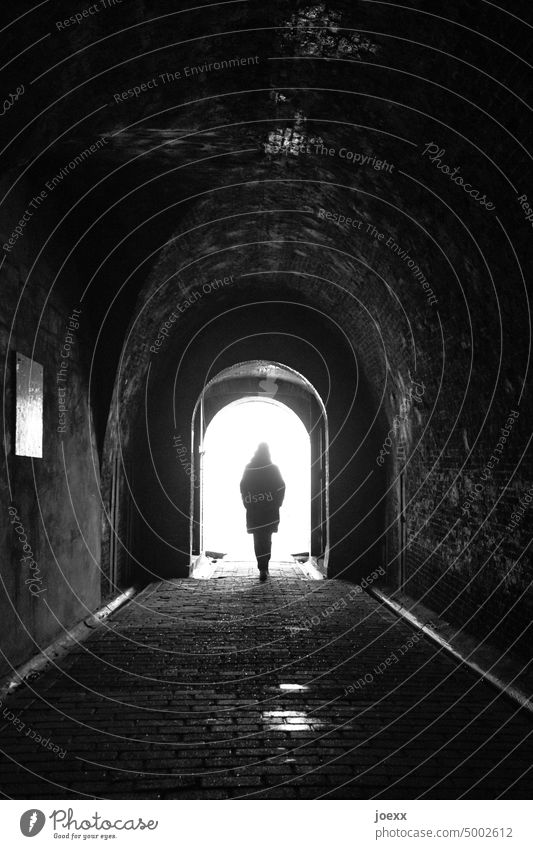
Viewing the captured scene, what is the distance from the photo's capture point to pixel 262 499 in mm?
11906

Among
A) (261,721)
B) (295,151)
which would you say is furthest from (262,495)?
(261,721)

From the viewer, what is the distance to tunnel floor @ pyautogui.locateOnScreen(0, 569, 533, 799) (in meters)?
3.81

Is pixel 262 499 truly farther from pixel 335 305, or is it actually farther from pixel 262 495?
pixel 335 305

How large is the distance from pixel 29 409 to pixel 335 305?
6337 mm

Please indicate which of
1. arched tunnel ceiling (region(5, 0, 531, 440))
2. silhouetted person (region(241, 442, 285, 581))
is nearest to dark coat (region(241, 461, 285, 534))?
silhouetted person (region(241, 442, 285, 581))

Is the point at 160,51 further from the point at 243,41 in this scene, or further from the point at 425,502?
the point at 425,502

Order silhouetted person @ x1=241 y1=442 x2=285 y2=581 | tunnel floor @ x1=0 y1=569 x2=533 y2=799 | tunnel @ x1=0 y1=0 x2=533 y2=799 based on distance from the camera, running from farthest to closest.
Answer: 1. silhouetted person @ x1=241 y1=442 x2=285 y2=581
2. tunnel @ x1=0 y1=0 x2=533 y2=799
3. tunnel floor @ x1=0 y1=569 x2=533 y2=799

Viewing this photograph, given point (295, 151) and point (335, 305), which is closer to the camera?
point (295, 151)

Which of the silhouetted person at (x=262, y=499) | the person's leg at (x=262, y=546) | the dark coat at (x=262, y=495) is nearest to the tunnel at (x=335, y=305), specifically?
the person's leg at (x=262, y=546)

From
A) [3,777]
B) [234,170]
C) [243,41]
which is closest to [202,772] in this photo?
[3,777]

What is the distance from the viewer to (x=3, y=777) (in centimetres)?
382

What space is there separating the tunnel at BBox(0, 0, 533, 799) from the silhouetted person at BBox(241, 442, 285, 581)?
42.3 inches

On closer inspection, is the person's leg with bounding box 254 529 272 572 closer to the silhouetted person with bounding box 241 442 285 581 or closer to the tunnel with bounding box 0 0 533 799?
the silhouetted person with bounding box 241 442 285 581

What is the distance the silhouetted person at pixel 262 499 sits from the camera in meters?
11.7
